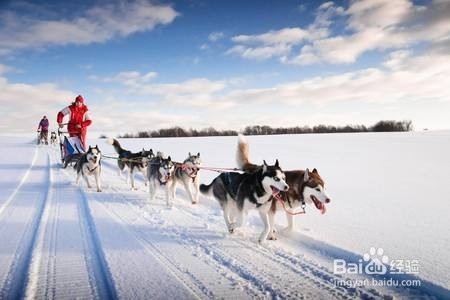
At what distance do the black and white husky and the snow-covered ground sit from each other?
0.23 metres

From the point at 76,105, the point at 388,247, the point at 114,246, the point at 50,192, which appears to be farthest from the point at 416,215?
the point at 76,105

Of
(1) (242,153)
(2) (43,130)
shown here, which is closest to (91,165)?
(1) (242,153)

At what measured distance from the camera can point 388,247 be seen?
11.9ft

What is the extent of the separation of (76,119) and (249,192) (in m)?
7.46

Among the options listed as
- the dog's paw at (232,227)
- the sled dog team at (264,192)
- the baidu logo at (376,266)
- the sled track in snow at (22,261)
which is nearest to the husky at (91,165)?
the sled track in snow at (22,261)

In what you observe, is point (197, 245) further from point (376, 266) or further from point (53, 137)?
point (53, 137)

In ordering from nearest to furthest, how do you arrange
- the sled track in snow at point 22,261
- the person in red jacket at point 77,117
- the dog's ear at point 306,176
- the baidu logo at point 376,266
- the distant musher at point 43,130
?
the sled track in snow at point 22,261 < the baidu logo at point 376,266 < the dog's ear at point 306,176 < the person in red jacket at point 77,117 < the distant musher at point 43,130

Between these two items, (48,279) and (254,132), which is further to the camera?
(254,132)

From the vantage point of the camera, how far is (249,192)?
4.23 m

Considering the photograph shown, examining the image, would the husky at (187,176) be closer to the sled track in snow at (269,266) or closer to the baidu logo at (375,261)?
the sled track in snow at (269,266)

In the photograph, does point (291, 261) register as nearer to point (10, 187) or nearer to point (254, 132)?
point (10, 187)

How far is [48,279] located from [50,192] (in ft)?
14.2

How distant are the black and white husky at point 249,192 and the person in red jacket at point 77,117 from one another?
21.4 ft

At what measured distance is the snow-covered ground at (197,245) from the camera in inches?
107
